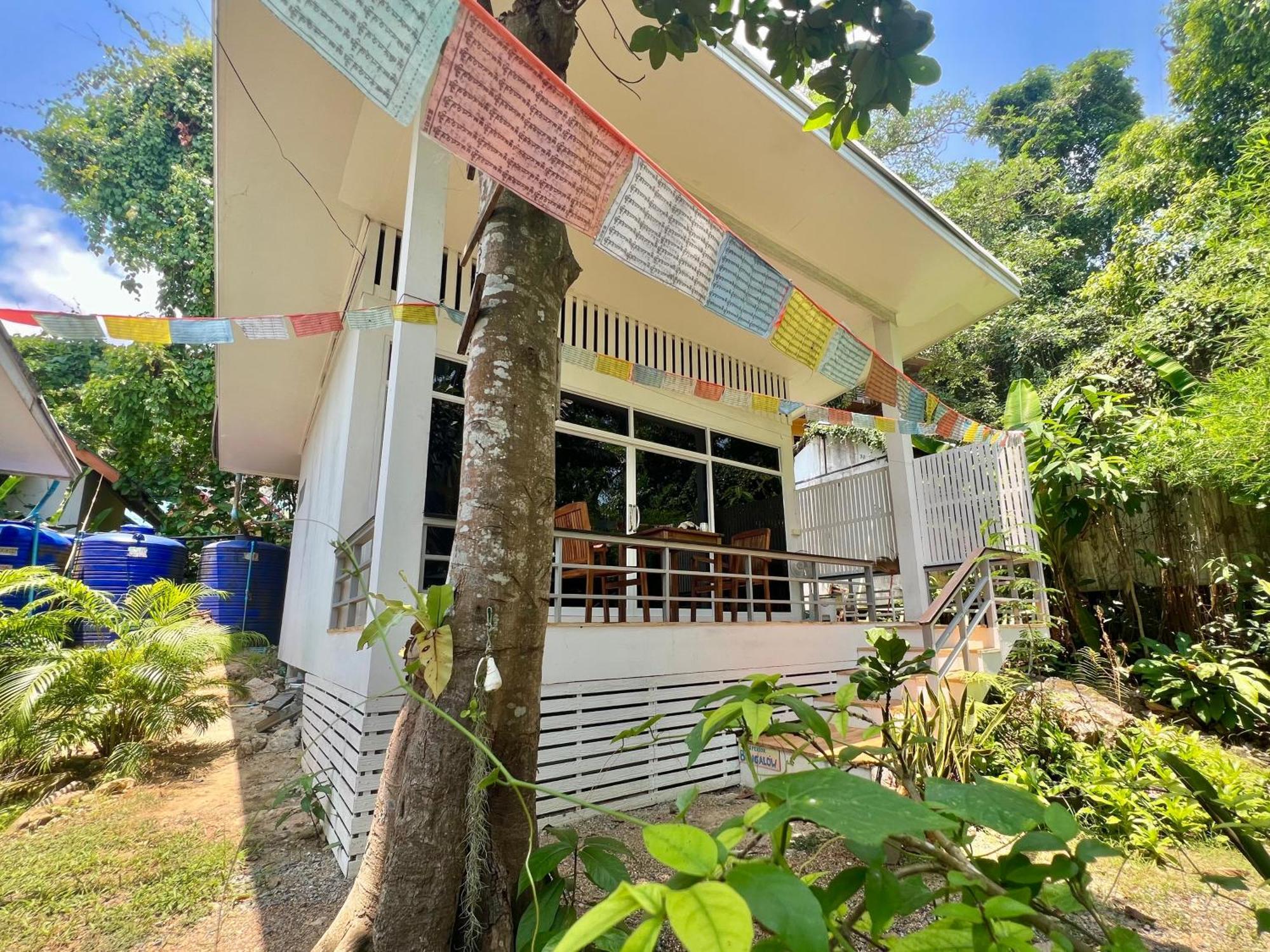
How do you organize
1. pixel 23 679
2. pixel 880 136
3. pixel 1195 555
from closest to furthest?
pixel 23 679 < pixel 1195 555 < pixel 880 136

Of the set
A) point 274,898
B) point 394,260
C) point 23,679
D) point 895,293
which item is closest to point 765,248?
point 895,293

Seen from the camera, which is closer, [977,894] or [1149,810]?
[977,894]

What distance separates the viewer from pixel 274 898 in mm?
2355

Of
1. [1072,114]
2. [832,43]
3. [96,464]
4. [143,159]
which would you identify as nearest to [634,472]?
[832,43]

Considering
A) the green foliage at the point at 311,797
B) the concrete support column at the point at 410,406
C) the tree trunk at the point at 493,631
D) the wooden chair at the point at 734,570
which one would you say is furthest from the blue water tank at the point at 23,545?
the tree trunk at the point at 493,631

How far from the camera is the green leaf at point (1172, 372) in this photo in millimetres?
6594

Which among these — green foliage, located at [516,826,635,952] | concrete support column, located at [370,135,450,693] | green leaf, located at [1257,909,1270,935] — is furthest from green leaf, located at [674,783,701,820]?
concrete support column, located at [370,135,450,693]

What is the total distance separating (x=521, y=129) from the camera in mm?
1743

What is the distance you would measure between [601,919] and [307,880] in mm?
2814

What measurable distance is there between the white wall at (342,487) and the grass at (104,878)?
92 cm

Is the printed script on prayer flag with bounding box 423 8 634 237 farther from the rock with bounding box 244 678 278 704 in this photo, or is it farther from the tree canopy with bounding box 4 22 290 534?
the tree canopy with bounding box 4 22 290 534

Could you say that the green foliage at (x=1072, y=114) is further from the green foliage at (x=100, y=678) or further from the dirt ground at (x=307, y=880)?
the green foliage at (x=100, y=678)

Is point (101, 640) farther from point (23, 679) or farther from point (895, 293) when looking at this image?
point (895, 293)

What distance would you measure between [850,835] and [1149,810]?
150 inches
